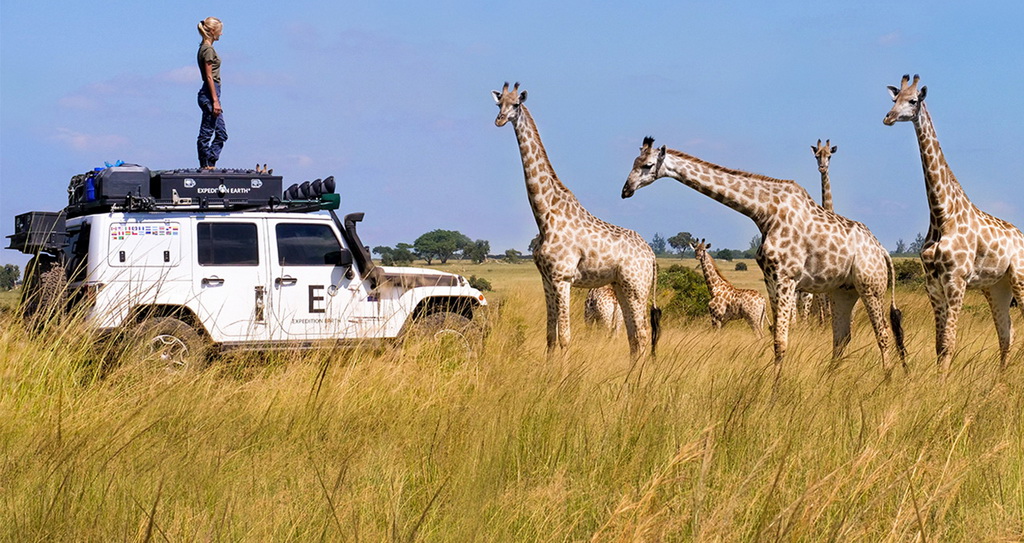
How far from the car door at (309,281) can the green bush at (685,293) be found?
900 cm

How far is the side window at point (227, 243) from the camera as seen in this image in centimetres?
1015

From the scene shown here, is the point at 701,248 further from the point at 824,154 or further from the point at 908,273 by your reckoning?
the point at 908,273

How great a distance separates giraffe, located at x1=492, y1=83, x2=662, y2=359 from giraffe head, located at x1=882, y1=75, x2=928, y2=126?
266cm

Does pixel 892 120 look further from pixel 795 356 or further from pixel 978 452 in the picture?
pixel 978 452

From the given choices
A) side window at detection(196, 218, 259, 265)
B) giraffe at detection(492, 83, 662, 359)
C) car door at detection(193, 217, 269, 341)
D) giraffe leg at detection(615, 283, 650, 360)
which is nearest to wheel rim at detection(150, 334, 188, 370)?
car door at detection(193, 217, 269, 341)

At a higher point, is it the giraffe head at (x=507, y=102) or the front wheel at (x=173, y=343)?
the giraffe head at (x=507, y=102)

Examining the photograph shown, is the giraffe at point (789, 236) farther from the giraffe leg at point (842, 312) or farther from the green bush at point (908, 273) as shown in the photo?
the green bush at point (908, 273)

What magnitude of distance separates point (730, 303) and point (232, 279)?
24.1 ft

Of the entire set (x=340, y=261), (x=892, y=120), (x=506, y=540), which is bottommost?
(x=506, y=540)

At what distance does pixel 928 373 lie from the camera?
308 inches

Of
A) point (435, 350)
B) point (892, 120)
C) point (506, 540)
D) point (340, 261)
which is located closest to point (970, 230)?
point (892, 120)

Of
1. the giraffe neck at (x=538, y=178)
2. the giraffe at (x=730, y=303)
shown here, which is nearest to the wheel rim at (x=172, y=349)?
the giraffe neck at (x=538, y=178)

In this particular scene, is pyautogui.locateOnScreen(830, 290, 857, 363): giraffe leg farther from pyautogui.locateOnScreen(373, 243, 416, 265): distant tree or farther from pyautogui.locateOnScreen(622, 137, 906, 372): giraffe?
pyautogui.locateOnScreen(373, 243, 416, 265): distant tree

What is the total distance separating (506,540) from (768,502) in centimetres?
104
